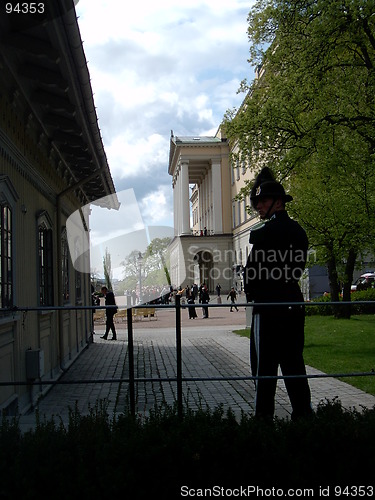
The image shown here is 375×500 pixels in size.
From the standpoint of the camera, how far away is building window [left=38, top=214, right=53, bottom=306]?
9.40 m

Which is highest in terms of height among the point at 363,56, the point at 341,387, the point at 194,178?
the point at 194,178

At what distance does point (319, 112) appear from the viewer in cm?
1594

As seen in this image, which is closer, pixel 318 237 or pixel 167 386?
pixel 167 386

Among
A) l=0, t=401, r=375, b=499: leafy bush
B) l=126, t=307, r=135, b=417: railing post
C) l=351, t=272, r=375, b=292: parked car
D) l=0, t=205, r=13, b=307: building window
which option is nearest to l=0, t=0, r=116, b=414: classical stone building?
l=0, t=205, r=13, b=307: building window

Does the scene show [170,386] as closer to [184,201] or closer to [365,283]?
[365,283]

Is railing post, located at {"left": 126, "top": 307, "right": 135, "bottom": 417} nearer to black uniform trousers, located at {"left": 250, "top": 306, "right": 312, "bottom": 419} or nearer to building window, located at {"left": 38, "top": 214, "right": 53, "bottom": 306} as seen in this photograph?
black uniform trousers, located at {"left": 250, "top": 306, "right": 312, "bottom": 419}

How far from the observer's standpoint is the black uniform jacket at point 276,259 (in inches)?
185

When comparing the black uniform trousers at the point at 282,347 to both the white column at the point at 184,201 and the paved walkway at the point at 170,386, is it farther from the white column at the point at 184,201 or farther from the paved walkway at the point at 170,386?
the white column at the point at 184,201

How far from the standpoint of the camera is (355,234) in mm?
17203

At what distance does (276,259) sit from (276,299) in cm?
32

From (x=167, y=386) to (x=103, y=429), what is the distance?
18.1 feet

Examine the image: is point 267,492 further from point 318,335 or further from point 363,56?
point 363,56

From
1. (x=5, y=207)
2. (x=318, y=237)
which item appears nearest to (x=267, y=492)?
(x=5, y=207)

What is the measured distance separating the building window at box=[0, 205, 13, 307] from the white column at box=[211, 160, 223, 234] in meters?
69.0
